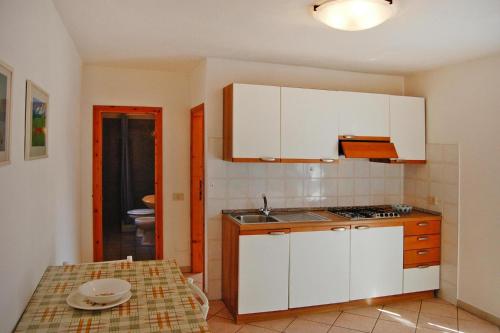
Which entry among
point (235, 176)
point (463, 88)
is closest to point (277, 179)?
point (235, 176)

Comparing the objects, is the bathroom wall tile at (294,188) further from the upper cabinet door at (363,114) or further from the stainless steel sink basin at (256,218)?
the upper cabinet door at (363,114)

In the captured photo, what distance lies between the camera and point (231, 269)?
3688mm

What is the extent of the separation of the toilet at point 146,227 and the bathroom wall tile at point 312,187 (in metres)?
2.44

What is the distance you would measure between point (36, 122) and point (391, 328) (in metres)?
3.19

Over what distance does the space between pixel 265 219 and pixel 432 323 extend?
1.77m

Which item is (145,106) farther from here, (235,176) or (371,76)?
(371,76)

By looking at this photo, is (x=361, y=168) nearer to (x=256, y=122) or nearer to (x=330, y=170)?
(x=330, y=170)

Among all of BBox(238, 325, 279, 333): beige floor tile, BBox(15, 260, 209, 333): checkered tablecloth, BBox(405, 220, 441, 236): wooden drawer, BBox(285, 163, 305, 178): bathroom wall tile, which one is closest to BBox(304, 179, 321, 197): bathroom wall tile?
BBox(285, 163, 305, 178): bathroom wall tile

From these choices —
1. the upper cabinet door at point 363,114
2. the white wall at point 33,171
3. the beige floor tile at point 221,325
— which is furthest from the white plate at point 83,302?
the upper cabinet door at point 363,114

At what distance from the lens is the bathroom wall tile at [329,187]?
14.3ft

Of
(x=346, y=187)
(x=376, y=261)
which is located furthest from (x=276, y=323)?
(x=346, y=187)

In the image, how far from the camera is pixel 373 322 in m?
3.58

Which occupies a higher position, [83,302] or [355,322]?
[83,302]

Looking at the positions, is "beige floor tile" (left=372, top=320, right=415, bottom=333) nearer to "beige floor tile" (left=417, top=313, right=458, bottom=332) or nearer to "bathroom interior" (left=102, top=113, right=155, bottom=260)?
"beige floor tile" (left=417, top=313, right=458, bottom=332)
